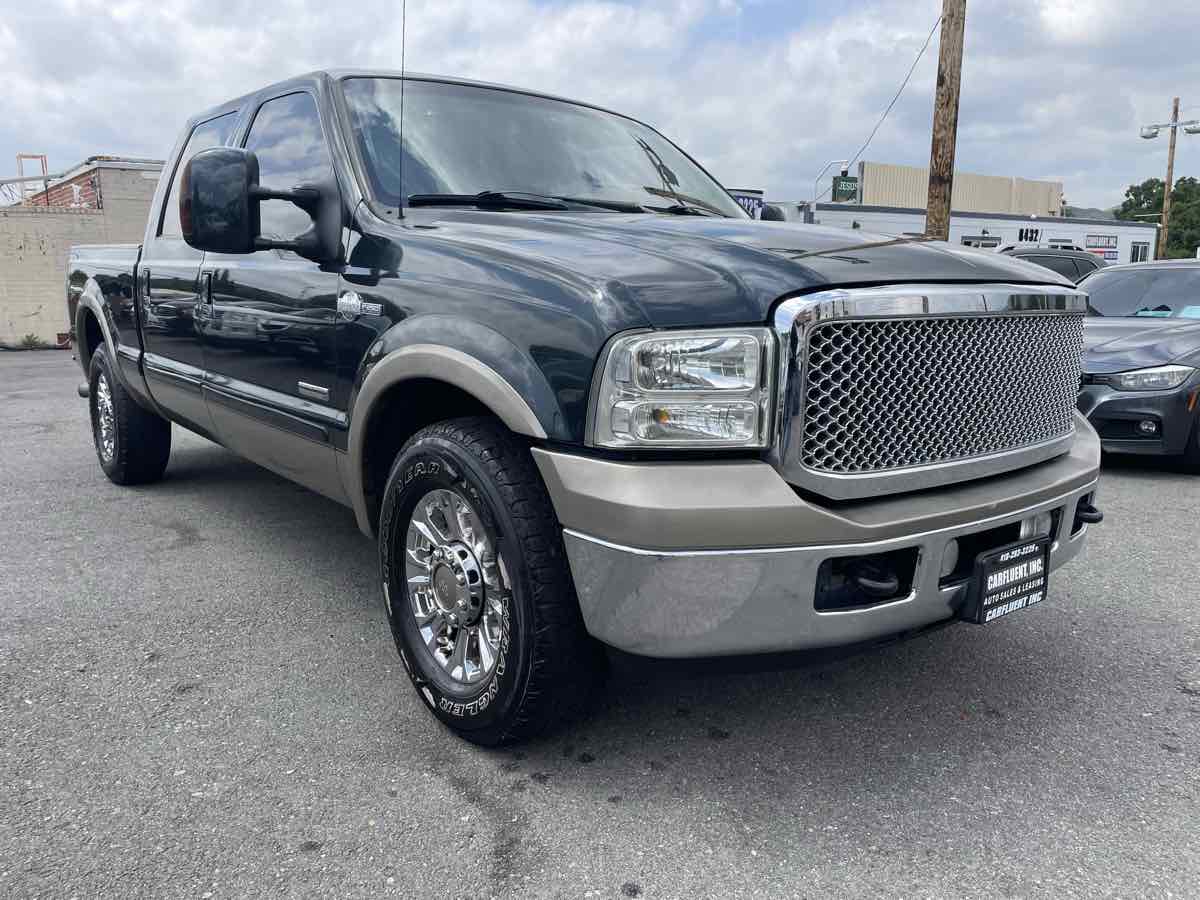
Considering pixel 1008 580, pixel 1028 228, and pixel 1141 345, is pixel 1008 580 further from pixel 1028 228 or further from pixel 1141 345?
pixel 1028 228

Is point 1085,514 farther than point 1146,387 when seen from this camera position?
No

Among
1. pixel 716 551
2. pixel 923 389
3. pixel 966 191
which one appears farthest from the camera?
pixel 966 191

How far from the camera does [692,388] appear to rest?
2141 millimetres

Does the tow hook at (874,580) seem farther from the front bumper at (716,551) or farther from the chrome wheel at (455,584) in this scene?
the chrome wheel at (455,584)

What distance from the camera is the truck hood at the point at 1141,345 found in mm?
6238

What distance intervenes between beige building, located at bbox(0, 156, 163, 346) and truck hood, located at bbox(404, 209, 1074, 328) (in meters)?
18.3

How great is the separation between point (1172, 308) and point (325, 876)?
7090 millimetres

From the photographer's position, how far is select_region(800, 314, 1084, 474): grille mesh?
221cm

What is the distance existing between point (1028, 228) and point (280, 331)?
39.1 m

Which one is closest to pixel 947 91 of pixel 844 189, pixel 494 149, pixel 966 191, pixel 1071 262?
pixel 1071 262

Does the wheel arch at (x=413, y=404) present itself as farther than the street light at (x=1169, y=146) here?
No

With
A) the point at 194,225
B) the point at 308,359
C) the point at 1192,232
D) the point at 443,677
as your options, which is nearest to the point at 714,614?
the point at 443,677

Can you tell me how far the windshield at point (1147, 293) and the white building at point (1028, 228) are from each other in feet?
75.8

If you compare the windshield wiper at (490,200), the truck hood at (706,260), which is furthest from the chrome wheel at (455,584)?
the windshield wiper at (490,200)
